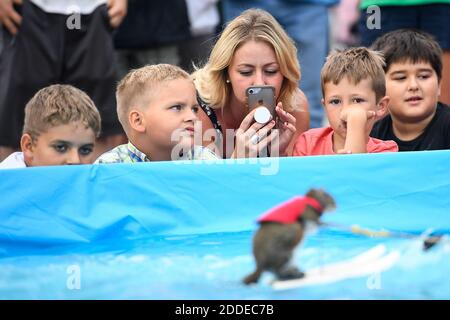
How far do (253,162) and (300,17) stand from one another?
3.01 meters

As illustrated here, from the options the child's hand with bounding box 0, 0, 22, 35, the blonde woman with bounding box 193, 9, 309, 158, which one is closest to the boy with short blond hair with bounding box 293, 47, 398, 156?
the blonde woman with bounding box 193, 9, 309, 158

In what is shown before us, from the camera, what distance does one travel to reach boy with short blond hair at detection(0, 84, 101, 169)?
4660mm

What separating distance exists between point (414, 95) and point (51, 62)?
6.69 feet

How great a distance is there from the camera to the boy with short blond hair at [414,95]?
16.8 ft

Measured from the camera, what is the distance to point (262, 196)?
12.4ft

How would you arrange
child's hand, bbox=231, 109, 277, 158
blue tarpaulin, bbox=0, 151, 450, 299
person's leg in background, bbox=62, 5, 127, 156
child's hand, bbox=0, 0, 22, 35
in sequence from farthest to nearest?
person's leg in background, bbox=62, 5, 127, 156 → child's hand, bbox=0, 0, 22, 35 → child's hand, bbox=231, 109, 277, 158 → blue tarpaulin, bbox=0, 151, 450, 299

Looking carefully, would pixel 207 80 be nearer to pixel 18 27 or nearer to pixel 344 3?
pixel 18 27

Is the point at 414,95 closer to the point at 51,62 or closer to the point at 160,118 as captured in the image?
the point at 160,118

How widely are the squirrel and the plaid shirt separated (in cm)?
89

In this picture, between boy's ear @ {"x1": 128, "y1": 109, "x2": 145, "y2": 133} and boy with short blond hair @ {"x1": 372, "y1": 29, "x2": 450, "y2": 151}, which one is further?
boy with short blond hair @ {"x1": 372, "y1": 29, "x2": 450, "y2": 151}

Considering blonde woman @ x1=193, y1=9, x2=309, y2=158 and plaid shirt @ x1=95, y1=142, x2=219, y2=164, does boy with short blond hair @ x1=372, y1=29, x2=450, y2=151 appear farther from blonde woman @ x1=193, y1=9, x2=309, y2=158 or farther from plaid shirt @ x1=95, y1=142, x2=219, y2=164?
plaid shirt @ x1=95, y1=142, x2=219, y2=164

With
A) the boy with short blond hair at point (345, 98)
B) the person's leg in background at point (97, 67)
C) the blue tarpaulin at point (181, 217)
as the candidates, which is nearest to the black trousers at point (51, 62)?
the person's leg in background at point (97, 67)

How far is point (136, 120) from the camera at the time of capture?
15.0 ft

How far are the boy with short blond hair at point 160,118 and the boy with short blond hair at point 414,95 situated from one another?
1.11 metres
